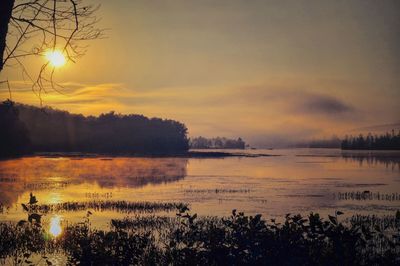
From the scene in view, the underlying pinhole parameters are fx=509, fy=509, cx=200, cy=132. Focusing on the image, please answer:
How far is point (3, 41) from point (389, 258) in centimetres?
710

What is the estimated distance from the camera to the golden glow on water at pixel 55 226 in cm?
2377

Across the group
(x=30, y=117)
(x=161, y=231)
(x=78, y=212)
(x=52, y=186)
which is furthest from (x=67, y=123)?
(x=161, y=231)

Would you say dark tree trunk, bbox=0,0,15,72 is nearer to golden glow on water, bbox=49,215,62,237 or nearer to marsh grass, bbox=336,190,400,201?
golden glow on water, bbox=49,215,62,237

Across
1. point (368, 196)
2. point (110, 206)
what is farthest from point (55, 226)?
point (368, 196)

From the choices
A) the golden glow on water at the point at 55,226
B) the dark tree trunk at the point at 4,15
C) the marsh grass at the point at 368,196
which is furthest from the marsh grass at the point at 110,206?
the dark tree trunk at the point at 4,15

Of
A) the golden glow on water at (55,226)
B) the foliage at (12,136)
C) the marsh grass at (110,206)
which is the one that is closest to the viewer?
the golden glow on water at (55,226)

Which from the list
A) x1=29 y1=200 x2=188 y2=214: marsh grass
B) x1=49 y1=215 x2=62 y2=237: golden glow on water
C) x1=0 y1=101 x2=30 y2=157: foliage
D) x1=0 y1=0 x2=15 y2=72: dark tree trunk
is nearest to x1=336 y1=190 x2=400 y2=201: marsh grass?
x1=29 y1=200 x2=188 y2=214: marsh grass

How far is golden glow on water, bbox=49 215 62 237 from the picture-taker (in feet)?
78.0

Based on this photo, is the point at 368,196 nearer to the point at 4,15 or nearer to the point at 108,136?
the point at 4,15

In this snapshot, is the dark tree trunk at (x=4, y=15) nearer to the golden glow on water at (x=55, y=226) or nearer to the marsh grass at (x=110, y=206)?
the golden glow on water at (x=55, y=226)

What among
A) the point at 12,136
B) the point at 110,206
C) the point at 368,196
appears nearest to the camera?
the point at 110,206

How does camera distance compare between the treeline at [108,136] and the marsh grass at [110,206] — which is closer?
the marsh grass at [110,206]

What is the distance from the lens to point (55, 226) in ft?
86.2

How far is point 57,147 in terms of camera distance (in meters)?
148
